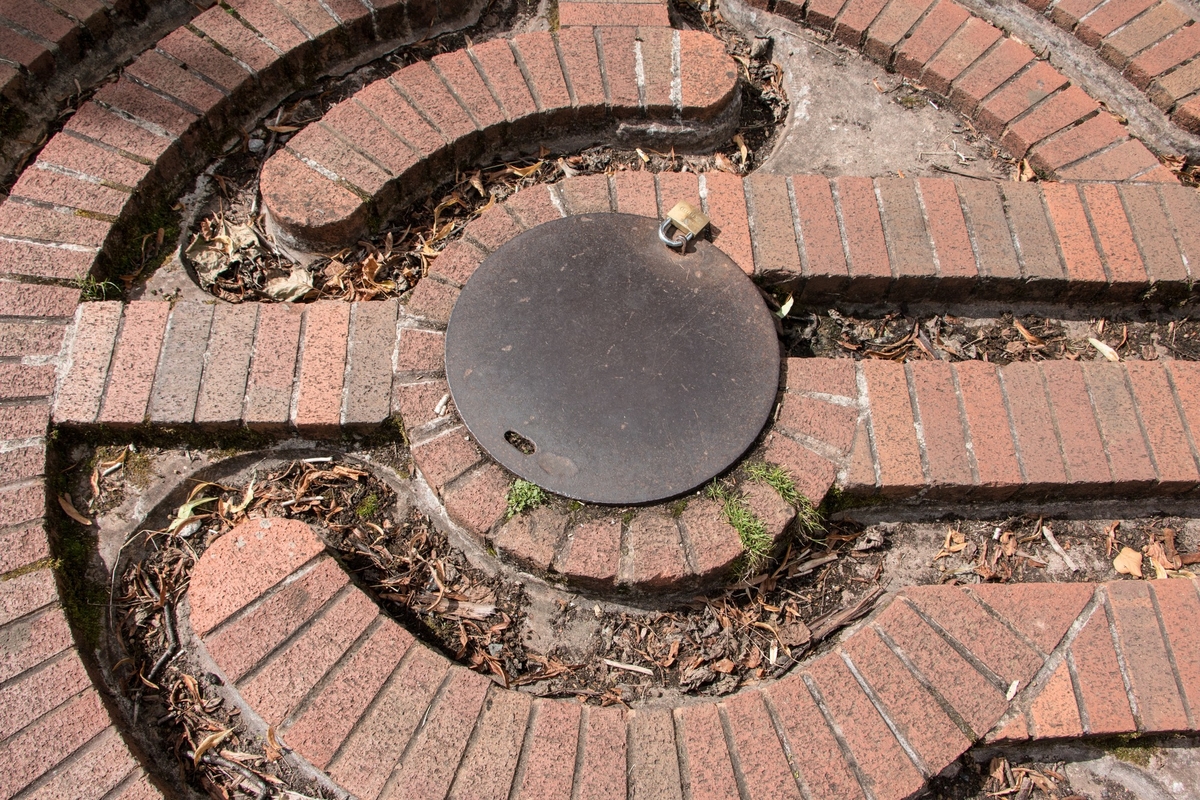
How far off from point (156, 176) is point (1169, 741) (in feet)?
10.3

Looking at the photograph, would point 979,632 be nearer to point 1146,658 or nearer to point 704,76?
point 1146,658

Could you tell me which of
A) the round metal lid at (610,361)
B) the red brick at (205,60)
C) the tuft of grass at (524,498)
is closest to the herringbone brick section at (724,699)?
the tuft of grass at (524,498)

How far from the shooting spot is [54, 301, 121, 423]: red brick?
2.10 metres

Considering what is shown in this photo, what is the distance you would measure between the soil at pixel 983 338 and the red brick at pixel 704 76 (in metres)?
0.76

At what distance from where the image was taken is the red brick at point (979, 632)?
1.93 m

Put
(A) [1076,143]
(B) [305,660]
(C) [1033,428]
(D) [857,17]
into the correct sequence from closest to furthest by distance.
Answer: (B) [305,660] < (C) [1033,428] < (A) [1076,143] < (D) [857,17]

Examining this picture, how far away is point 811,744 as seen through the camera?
1.82m

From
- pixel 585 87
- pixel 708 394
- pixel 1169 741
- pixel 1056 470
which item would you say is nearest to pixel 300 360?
pixel 708 394

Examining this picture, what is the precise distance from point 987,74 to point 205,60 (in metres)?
2.56

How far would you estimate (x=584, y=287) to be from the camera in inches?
86.1

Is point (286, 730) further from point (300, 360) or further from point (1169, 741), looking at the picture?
point (1169, 741)

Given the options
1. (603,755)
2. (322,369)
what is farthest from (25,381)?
(603,755)

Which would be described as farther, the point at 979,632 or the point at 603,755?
the point at 979,632

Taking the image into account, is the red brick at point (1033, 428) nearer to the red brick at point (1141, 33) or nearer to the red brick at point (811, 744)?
the red brick at point (811, 744)
